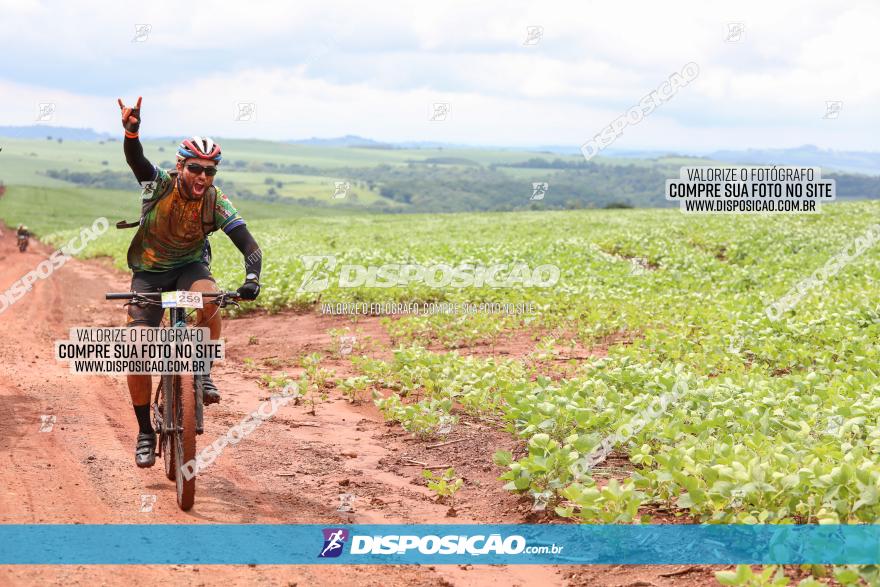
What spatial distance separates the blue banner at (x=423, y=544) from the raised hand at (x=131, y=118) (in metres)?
3.27

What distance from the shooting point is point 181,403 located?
6.99m

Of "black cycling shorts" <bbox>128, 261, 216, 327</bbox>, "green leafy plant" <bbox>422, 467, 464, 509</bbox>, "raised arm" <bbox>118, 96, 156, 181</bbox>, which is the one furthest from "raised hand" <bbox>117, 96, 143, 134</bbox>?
"green leafy plant" <bbox>422, 467, 464, 509</bbox>

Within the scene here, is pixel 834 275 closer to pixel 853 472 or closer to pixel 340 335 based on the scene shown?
pixel 340 335

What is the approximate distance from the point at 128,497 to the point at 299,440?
2588mm

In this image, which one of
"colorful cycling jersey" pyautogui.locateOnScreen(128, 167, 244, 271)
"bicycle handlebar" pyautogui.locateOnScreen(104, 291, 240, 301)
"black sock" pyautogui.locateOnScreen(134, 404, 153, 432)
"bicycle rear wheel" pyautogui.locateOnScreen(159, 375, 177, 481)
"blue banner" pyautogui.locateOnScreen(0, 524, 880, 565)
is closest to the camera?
"blue banner" pyautogui.locateOnScreen(0, 524, 880, 565)

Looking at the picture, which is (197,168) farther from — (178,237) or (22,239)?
(22,239)

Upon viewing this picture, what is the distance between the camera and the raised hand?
272 inches

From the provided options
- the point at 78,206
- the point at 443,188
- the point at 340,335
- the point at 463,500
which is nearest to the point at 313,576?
the point at 463,500

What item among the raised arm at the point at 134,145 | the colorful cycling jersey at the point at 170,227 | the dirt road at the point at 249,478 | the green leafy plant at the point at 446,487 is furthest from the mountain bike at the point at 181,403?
the green leafy plant at the point at 446,487

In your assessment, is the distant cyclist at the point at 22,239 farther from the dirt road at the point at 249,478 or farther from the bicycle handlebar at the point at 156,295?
the bicycle handlebar at the point at 156,295

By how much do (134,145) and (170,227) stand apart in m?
0.80

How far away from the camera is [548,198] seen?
127 m

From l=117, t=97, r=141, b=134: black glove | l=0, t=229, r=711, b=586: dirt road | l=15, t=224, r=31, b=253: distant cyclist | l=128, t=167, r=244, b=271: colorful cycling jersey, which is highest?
l=117, t=97, r=141, b=134: black glove

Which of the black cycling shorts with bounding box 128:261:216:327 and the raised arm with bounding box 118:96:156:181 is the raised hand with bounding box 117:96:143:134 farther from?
the black cycling shorts with bounding box 128:261:216:327
